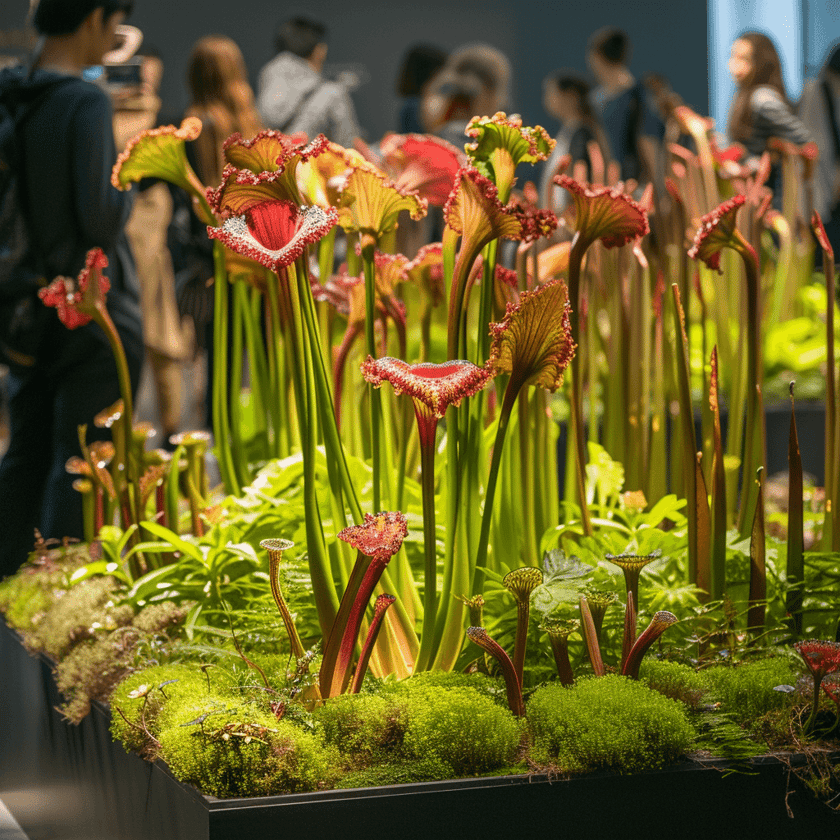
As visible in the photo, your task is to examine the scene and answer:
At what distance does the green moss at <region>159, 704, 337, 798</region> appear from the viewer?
1.13m

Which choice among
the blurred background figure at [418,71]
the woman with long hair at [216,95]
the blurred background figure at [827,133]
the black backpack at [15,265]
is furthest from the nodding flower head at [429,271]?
the blurred background figure at [418,71]

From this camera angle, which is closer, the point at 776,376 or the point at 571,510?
the point at 571,510

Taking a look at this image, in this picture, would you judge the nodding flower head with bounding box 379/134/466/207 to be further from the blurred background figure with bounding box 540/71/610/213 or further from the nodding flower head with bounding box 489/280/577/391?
the blurred background figure with bounding box 540/71/610/213

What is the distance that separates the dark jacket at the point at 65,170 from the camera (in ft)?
8.62

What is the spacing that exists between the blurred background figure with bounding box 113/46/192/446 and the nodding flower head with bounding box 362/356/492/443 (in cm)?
292

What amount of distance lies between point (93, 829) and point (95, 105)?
1.77 meters

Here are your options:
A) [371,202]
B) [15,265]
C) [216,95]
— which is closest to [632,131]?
[216,95]

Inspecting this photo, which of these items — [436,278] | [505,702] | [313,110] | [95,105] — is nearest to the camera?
[505,702]

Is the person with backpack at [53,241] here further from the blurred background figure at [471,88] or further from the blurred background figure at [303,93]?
the blurred background figure at [471,88]

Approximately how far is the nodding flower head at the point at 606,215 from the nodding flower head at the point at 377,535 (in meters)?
0.53

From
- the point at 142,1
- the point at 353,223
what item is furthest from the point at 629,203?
the point at 142,1

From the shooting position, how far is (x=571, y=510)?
6.29 feet

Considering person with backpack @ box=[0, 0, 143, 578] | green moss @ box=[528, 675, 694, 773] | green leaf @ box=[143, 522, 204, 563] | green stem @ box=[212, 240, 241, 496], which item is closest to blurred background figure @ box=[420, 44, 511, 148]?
person with backpack @ box=[0, 0, 143, 578]

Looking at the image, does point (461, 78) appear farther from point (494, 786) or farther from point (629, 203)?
point (494, 786)
